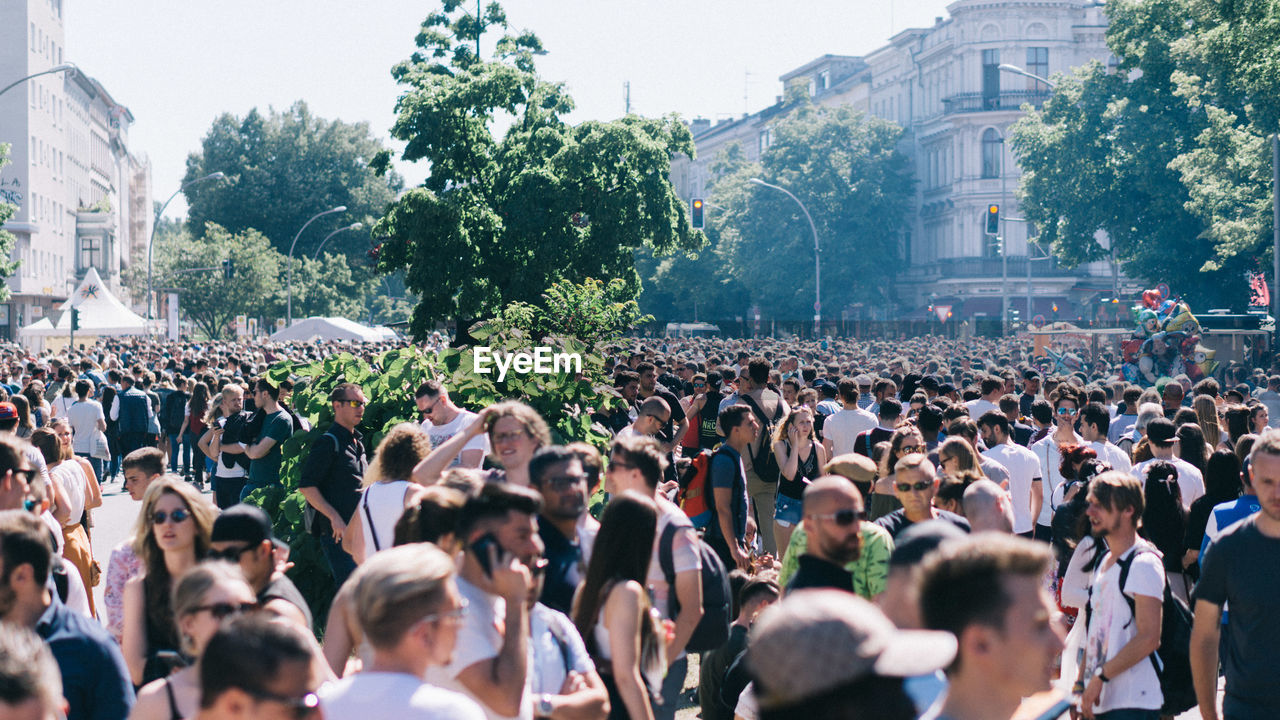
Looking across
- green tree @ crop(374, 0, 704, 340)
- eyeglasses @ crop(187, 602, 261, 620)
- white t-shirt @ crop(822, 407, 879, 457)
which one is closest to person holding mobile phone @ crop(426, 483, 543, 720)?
eyeglasses @ crop(187, 602, 261, 620)

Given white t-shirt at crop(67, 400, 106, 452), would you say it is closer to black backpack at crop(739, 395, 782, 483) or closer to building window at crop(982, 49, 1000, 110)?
black backpack at crop(739, 395, 782, 483)

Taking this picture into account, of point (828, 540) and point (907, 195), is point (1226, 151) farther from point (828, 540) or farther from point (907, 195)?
point (907, 195)

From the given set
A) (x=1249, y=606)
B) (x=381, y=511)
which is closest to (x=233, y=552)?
(x=381, y=511)

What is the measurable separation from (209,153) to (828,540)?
290 feet

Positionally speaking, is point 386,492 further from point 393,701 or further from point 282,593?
point 393,701

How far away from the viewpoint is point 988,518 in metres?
5.77

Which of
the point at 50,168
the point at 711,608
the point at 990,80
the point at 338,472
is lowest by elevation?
the point at 711,608

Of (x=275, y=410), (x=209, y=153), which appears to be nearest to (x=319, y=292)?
(x=209, y=153)

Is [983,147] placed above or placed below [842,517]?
above

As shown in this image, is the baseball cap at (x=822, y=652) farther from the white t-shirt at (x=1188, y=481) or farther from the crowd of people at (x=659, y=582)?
the white t-shirt at (x=1188, y=481)

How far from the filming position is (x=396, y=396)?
10.0 m

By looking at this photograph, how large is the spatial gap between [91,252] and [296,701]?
9250 cm

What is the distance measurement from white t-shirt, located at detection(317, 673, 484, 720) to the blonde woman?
23.0ft

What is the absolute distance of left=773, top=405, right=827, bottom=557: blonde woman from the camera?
1008cm
